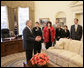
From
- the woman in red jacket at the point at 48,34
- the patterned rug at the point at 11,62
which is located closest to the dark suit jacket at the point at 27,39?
the patterned rug at the point at 11,62

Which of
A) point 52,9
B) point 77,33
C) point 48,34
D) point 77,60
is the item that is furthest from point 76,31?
point 52,9

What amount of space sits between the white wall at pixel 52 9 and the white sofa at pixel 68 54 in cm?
236

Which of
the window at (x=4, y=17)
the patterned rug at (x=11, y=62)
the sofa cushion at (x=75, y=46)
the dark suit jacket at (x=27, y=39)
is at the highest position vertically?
the window at (x=4, y=17)

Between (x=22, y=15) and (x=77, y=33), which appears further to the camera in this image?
(x=22, y=15)

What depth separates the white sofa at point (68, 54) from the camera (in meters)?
2.98

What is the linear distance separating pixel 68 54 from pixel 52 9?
393 cm

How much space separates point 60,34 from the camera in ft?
16.0

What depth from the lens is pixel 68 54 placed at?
3.33 meters

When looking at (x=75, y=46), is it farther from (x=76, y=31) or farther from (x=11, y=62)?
(x=11, y=62)

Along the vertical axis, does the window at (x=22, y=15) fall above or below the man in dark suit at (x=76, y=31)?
above

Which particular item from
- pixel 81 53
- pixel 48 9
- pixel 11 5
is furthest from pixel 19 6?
pixel 81 53

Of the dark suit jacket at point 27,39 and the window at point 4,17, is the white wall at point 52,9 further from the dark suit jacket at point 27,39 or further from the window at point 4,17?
the dark suit jacket at point 27,39

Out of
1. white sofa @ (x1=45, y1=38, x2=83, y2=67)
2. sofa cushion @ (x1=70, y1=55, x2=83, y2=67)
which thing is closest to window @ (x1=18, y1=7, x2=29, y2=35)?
white sofa @ (x1=45, y1=38, x2=83, y2=67)

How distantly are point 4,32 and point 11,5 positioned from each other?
69.0 inches
